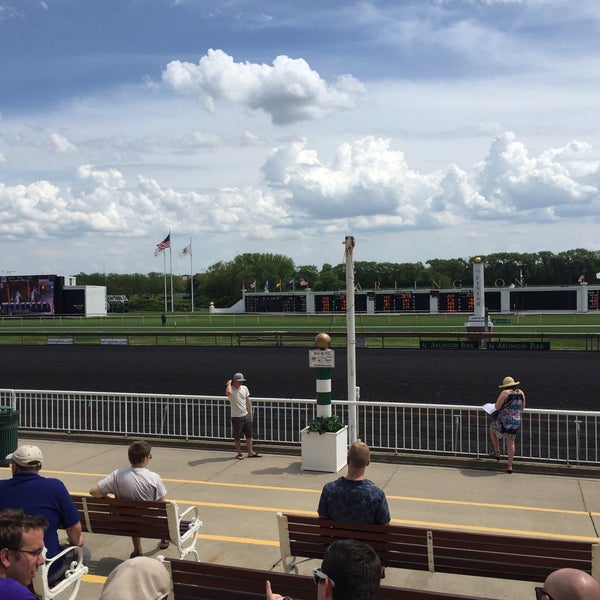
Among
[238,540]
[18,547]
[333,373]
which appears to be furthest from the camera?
[333,373]

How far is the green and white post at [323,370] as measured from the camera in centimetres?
929

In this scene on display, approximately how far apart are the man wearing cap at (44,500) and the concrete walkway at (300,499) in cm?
76

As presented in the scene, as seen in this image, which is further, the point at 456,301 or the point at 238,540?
the point at 456,301

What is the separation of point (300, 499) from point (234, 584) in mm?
4014

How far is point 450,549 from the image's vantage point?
4816 millimetres

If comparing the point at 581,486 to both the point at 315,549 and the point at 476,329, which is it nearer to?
the point at 315,549

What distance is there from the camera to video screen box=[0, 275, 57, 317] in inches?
2630

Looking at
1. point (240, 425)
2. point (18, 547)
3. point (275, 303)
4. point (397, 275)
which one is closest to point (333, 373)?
point (240, 425)

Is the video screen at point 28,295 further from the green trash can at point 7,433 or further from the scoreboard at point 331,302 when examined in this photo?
the green trash can at point 7,433

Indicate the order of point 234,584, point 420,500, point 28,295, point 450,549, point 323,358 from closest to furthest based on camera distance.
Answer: point 234,584 → point 450,549 → point 420,500 → point 323,358 → point 28,295

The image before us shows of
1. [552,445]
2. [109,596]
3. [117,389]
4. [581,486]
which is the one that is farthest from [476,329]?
[109,596]

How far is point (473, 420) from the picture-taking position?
13.7 m

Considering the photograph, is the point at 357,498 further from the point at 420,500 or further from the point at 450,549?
the point at 420,500

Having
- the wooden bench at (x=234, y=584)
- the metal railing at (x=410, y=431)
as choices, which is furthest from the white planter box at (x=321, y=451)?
the wooden bench at (x=234, y=584)
